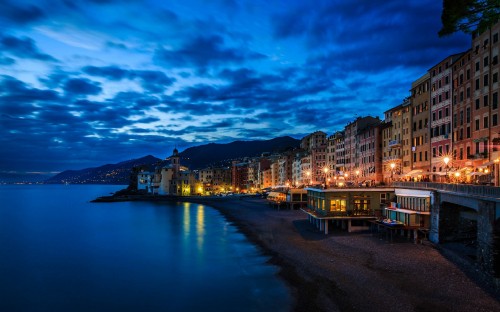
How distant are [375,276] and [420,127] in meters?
43.0

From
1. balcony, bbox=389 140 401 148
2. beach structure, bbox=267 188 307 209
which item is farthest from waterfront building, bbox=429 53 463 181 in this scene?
beach structure, bbox=267 188 307 209

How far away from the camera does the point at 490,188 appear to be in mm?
30875

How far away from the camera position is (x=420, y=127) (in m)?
69.7

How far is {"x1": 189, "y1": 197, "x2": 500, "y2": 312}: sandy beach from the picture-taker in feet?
92.0

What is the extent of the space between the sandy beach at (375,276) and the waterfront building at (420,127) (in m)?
21.5

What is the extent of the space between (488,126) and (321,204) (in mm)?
24565

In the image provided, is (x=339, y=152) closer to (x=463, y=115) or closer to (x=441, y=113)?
(x=441, y=113)

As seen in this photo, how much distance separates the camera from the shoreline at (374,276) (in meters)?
28.1

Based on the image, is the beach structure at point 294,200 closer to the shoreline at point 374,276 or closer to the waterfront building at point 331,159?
the waterfront building at point 331,159

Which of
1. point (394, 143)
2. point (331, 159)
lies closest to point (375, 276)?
point (394, 143)

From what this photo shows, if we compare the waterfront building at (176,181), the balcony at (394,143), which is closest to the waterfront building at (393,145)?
the balcony at (394,143)

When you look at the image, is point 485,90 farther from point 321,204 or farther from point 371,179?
point 371,179

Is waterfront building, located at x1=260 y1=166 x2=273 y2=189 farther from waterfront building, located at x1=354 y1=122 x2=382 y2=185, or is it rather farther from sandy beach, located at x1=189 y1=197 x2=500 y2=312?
sandy beach, located at x1=189 y1=197 x2=500 y2=312

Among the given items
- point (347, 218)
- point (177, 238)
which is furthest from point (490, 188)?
point (177, 238)
